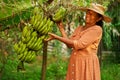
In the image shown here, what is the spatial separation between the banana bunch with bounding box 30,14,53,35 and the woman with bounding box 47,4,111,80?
0.27 m

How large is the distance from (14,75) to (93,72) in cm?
479

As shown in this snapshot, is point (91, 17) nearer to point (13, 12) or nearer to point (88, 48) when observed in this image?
point (88, 48)

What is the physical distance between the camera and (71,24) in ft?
27.5

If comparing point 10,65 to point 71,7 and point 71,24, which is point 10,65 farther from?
point 71,7

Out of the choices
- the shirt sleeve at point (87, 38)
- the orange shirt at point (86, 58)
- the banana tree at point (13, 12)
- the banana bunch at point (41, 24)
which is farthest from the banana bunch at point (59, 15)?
the banana tree at point (13, 12)

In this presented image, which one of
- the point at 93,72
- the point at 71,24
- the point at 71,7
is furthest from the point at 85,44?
the point at 71,24

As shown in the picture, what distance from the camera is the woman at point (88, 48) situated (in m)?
5.55

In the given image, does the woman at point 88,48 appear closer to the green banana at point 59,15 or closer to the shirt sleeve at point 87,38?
the shirt sleeve at point 87,38

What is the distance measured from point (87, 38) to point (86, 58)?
0.34 m

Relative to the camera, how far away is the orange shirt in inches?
219

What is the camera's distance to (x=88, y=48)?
5.62 metres

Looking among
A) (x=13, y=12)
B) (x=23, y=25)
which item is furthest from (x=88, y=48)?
(x=23, y=25)

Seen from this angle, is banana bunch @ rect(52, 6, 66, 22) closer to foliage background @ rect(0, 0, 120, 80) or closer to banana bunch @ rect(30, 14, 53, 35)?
banana bunch @ rect(30, 14, 53, 35)

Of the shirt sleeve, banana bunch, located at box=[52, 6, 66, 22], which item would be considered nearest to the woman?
the shirt sleeve
